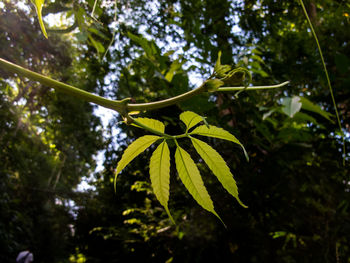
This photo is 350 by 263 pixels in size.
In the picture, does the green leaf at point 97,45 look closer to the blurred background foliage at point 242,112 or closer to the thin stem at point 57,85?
the blurred background foliage at point 242,112

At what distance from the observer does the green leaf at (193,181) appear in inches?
9.1

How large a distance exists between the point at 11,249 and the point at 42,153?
4.36 ft

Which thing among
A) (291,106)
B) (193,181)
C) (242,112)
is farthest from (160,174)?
(242,112)

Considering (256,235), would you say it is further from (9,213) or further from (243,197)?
(9,213)

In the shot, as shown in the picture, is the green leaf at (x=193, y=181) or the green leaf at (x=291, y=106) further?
the green leaf at (x=291, y=106)

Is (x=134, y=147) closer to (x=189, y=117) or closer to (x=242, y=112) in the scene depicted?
(x=189, y=117)

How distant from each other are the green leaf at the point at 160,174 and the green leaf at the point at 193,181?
0.02 meters

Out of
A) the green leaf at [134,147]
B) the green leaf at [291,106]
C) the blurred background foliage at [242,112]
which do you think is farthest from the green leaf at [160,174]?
the green leaf at [291,106]

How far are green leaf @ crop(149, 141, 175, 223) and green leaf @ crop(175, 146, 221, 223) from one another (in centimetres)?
2

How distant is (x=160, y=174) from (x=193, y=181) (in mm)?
34

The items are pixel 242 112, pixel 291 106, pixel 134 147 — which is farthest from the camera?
pixel 242 112

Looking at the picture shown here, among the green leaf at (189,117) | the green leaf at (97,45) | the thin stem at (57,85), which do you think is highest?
the green leaf at (97,45)

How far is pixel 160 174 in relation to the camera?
0.23m

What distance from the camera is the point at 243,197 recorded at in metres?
0.95
